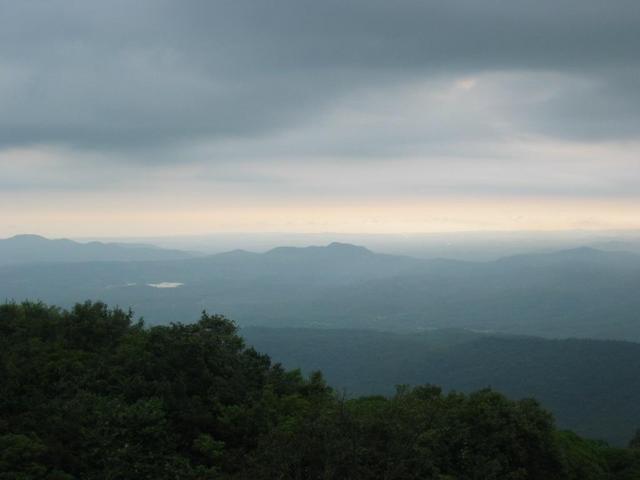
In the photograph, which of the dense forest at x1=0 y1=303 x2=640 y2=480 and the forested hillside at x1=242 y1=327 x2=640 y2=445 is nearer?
the dense forest at x1=0 y1=303 x2=640 y2=480

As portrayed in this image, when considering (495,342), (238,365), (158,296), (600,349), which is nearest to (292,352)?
(495,342)

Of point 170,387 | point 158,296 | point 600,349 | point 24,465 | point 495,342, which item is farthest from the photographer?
point 158,296

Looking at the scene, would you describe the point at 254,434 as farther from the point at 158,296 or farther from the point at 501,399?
the point at 158,296

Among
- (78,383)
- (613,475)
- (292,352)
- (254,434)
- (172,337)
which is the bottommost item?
(292,352)

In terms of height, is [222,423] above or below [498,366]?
above

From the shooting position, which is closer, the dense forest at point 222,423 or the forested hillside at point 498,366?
the dense forest at point 222,423

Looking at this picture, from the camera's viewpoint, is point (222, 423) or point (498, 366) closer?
point (222, 423)

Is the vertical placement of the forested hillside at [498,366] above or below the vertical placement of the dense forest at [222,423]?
below

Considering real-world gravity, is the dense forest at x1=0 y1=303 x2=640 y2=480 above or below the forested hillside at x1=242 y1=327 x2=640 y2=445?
above
